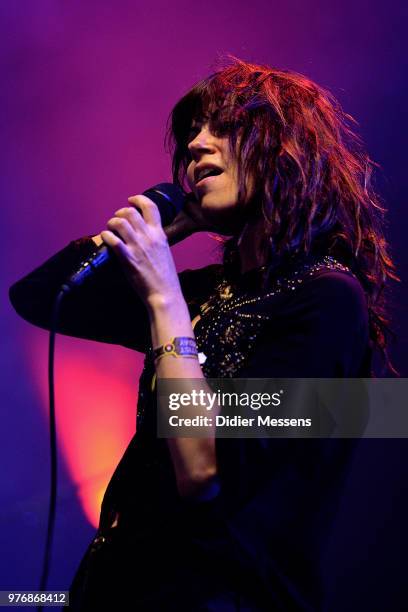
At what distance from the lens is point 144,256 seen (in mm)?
917

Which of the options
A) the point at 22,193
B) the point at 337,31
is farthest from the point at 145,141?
the point at 337,31

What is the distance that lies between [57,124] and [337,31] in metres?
0.84

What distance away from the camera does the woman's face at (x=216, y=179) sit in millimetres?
1093

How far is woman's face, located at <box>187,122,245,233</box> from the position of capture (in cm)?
109

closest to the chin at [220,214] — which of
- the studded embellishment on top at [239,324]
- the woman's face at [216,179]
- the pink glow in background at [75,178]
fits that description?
the woman's face at [216,179]

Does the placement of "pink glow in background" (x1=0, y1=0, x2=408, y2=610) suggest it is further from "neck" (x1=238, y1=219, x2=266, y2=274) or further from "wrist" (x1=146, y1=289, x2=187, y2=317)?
"wrist" (x1=146, y1=289, x2=187, y2=317)

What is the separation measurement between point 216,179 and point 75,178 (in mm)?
920

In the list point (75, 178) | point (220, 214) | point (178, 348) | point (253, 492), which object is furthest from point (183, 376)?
point (75, 178)

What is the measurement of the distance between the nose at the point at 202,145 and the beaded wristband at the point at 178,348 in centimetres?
41

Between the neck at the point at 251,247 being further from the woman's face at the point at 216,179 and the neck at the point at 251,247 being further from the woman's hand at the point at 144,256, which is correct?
the woman's hand at the point at 144,256

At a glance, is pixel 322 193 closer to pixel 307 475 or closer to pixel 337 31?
pixel 307 475

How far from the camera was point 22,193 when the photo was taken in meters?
1.91

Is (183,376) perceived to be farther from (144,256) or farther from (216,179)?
(216,179)

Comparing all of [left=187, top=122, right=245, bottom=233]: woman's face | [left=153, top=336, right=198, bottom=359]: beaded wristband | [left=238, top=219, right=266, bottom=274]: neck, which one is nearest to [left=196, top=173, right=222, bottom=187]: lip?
[left=187, top=122, right=245, bottom=233]: woman's face
